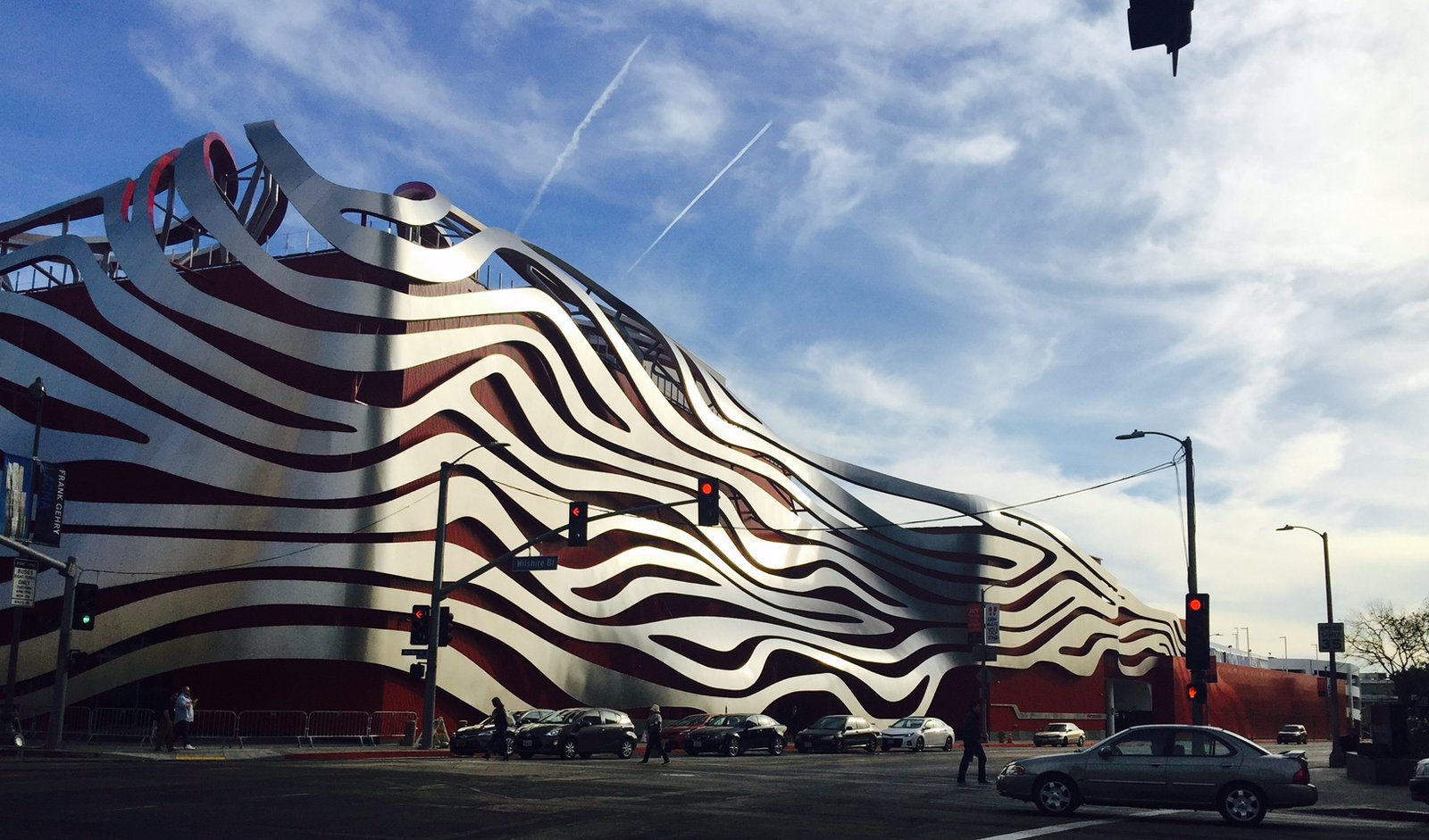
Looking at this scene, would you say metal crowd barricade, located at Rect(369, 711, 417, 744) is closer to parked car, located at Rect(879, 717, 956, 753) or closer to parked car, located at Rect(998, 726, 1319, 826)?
parked car, located at Rect(879, 717, 956, 753)

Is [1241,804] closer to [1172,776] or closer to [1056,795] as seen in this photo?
[1172,776]

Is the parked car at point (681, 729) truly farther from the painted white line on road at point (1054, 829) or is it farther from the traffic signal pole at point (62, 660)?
the painted white line on road at point (1054, 829)

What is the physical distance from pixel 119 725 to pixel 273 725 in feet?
14.1

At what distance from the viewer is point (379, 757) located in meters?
32.6

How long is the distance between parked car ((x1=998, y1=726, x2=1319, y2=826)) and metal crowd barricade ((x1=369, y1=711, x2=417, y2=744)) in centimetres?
2412

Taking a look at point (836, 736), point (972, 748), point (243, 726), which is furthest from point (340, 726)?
point (972, 748)

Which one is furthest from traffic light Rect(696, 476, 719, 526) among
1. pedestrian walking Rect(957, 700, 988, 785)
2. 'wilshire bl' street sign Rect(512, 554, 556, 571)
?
'wilshire bl' street sign Rect(512, 554, 556, 571)

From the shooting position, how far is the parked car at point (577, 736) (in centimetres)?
3578

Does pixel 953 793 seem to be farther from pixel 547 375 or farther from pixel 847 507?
pixel 847 507

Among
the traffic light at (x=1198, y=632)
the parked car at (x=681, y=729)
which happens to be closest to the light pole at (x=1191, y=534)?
the traffic light at (x=1198, y=632)

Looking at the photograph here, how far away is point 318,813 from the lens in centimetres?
1602

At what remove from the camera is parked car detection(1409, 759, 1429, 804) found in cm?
2233

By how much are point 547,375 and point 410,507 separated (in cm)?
1125

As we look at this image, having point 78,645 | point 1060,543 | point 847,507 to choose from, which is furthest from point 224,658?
point 1060,543
